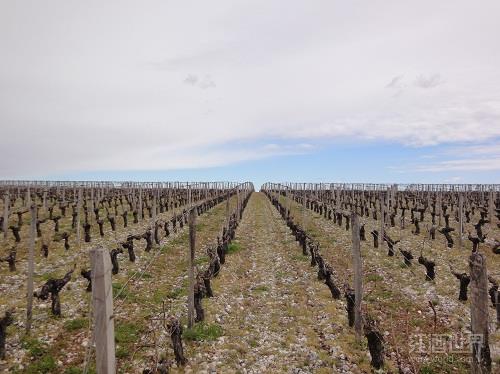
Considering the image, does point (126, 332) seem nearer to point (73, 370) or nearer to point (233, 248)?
point (73, 370)

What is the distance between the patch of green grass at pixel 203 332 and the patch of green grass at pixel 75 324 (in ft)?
10.6

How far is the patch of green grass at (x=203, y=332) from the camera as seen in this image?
11.4 meters

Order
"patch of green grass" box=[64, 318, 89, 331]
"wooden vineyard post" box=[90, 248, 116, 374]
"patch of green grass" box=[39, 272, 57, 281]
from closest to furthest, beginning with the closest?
"wooden vineyard post" box=[90, 248, 116, 374]
"patch of green grass" box=[64, 318, 89, 331]
"patch of green grass" box=[39, 272, 57, 281]

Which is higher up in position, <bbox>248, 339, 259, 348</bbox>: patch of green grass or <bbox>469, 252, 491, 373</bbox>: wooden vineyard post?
<bbox>469, 252, 491, 373</bbox>: wooden vineyard post

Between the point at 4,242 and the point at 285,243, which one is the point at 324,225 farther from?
the point at 4,242

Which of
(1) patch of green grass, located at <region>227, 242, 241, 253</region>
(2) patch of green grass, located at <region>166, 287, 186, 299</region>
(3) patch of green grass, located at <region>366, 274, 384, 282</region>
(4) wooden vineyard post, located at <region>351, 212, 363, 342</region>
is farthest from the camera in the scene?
(1) patch of green grass, located at <region>227, 242, 241, 253</region>

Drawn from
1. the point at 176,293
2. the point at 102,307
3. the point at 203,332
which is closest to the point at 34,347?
the point at 203,332

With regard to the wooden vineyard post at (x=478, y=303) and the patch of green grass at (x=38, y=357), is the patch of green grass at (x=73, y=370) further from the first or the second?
Answer: the wooden vineyard post at (x=478, y=303)

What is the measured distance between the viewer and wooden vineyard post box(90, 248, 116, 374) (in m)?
5.43

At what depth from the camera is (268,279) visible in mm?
17906

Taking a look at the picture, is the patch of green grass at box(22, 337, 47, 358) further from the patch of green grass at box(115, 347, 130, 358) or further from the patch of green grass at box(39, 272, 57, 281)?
the patch of green grass at box(39, 272, 57, 281)

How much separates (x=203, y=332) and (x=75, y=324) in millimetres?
3959

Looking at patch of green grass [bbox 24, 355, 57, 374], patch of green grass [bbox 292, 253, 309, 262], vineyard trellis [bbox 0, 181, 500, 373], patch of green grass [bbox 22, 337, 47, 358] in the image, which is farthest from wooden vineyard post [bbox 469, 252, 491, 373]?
patch of green grass [bbox 292, 253, 309, 262]

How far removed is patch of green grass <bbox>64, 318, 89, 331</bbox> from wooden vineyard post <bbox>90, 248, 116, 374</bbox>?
7202 millimetres
